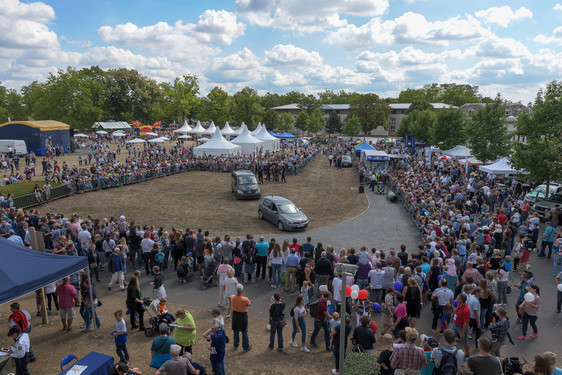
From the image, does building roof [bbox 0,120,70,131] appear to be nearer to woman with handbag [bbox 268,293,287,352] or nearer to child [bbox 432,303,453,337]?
woman with handbag [bbox 268,293,287,352]

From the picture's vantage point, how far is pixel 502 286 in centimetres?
951

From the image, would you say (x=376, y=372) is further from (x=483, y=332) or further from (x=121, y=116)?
(x=121, y=116)

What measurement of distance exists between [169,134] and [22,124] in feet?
97.9

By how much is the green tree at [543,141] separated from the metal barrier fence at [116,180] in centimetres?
1904

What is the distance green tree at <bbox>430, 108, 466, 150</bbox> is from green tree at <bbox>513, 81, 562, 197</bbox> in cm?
1978

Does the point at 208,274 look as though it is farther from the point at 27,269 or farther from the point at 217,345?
the point at 27,269

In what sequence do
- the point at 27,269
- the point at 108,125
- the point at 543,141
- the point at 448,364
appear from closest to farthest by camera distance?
the point at 448,364
the point at 27,269
the point at 543,141
the point at 108,125

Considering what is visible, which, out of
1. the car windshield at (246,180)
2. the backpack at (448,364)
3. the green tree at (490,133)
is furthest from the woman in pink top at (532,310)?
the green tree at (490,133)

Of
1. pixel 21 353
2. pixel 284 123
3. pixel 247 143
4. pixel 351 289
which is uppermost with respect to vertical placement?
pixel 284 123

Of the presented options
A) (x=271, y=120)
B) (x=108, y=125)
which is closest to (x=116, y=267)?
(x=108, y=125)

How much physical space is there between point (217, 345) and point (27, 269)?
4.41 meters

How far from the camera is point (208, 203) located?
22875 millimetres

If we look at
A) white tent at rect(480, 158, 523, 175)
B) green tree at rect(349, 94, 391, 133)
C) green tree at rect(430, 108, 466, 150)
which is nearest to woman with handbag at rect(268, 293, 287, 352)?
white tent at rect(480, 158, 523, 175)

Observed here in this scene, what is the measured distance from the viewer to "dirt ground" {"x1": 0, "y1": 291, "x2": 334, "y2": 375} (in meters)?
7.36
